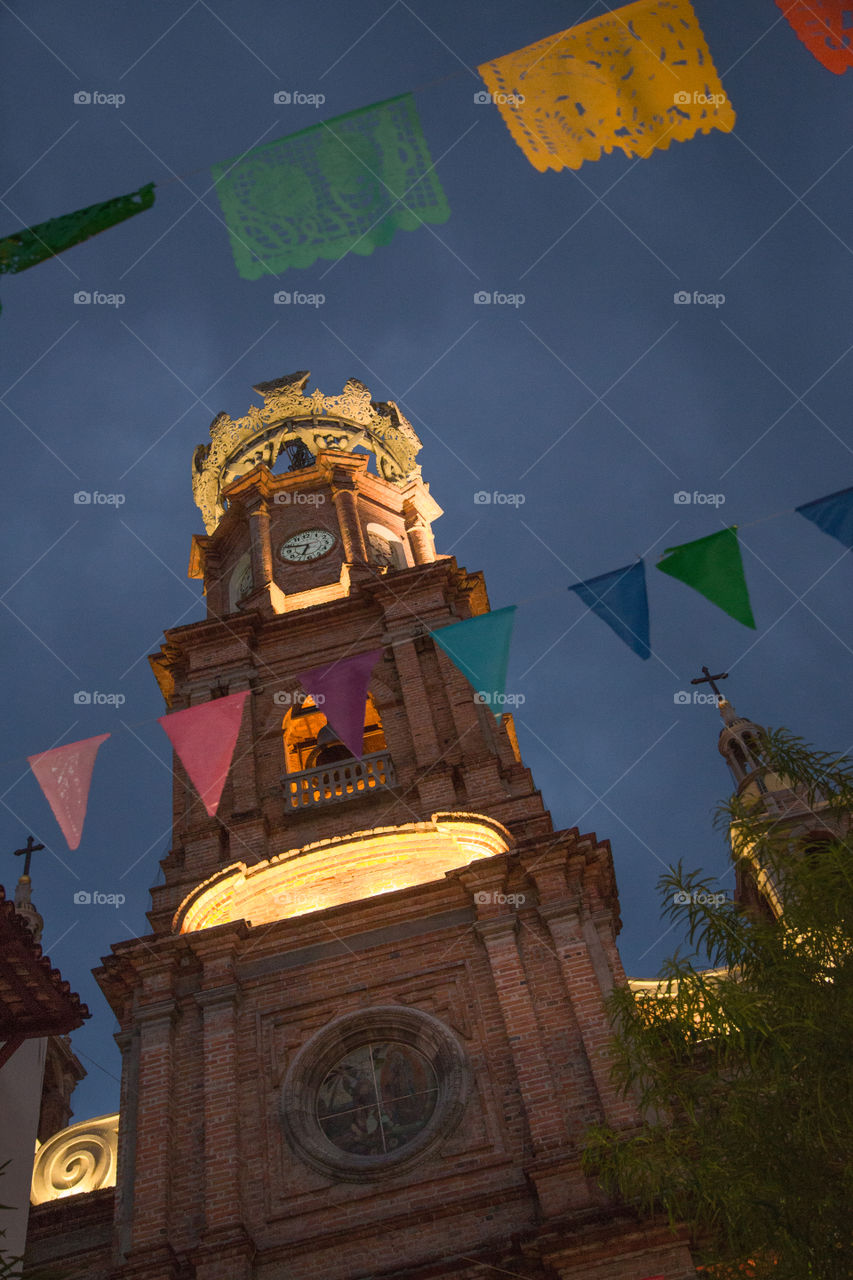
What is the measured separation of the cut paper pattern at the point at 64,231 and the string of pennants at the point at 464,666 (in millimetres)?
6605

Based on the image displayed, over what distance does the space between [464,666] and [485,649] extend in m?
0.35

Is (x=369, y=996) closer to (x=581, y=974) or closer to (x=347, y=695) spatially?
(x=581, y=974)

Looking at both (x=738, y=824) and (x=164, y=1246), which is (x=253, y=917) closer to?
(x=164, y=1246)

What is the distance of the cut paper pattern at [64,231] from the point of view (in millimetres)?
11070

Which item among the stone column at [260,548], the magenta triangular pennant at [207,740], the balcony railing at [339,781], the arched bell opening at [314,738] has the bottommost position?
the magenta triangular pennant at [207,740]

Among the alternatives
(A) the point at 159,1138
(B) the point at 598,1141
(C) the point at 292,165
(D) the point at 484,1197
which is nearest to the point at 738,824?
(B) the point at 598,1141

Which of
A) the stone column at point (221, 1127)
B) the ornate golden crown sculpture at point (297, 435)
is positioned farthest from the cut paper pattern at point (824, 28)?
the ornate golden crown sculpture at point (297, 435)

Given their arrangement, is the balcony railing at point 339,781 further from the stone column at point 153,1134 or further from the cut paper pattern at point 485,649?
the cut paper pattern at point 485,649

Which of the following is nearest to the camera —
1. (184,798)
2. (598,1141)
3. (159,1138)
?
(598,1141)

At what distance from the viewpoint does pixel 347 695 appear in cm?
1673

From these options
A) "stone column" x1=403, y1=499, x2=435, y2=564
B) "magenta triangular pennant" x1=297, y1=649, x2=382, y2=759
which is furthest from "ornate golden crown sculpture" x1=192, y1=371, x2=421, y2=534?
"magenta triangular pennant" x1=297, y1=649, x2=382, y2=759

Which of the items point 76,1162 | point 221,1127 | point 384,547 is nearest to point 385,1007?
point 221,1127

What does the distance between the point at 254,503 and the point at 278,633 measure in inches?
227

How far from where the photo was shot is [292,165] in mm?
13266
